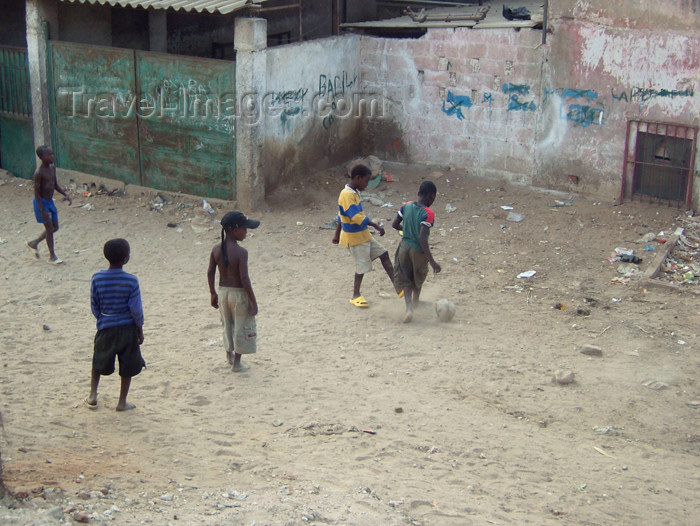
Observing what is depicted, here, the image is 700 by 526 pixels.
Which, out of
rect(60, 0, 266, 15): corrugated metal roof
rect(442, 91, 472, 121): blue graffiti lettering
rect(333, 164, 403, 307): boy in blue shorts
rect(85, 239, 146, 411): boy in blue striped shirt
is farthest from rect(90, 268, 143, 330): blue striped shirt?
rect(442, 91, 472, 121): blue graffiti lettering

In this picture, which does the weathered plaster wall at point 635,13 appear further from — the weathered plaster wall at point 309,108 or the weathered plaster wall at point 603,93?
the weathered plaster wall at point 309,108

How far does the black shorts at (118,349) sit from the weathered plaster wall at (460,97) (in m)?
7.24

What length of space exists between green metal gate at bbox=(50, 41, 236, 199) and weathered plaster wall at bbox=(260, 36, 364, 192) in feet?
1.81

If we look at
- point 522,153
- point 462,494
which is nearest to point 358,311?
point 462,494

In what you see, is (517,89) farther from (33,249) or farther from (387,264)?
(33,249)

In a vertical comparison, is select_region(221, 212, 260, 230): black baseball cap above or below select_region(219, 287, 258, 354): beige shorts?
above

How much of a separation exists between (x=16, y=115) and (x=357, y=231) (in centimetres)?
704

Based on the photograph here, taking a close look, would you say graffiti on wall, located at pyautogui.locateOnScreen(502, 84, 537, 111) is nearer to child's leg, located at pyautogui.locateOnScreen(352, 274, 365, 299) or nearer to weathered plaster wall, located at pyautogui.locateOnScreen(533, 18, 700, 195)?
weathered plaster wall, located at pyautogui.locateOnScreen(533, 18, 700, 195)

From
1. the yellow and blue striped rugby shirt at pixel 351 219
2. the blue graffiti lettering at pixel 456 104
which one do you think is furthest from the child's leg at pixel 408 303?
the blue graffiti lettering at pixel 456 104

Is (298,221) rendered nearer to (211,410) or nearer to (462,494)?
(211,410)

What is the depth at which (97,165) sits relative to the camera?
11992 mm

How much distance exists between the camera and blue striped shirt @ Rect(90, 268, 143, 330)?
543 centimetres

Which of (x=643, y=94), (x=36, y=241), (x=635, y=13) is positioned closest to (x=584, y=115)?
(x=643, y=94)

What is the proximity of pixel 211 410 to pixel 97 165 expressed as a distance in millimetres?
7018
